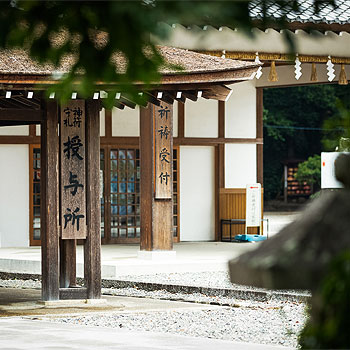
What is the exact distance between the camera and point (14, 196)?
56.3ft

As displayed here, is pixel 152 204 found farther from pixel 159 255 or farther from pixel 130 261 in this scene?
pixel 130 261

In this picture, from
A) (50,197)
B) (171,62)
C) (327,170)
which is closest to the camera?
(171,62)

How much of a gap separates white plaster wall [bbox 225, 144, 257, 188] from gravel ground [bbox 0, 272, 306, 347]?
770 cm

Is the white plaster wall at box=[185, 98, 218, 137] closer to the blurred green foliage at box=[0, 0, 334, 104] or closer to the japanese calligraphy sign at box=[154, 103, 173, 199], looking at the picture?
the japanese calligraphy sign at box=[154, 103, 173, 199]

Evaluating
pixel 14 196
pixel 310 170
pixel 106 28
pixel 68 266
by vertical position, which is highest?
pixel 310 170

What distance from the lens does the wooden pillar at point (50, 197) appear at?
31.1 feet

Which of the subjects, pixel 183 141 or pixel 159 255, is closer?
pixel 159 255

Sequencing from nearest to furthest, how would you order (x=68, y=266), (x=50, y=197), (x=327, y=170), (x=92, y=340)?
1. (x=92, y=340)
2. (x=50, y=197)
3. (x=68, y=266)
4. (x=327, y=170)

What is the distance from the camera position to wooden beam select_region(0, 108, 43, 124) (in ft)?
31.7

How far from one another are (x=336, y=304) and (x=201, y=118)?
16.4 meters

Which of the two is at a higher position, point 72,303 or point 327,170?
point 327,170

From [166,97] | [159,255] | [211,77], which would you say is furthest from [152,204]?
[211,77]

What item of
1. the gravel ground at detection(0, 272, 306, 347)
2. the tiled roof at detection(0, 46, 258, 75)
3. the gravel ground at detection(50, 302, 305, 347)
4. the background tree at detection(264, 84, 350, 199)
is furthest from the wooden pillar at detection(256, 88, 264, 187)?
the background tree at detection(264, 84, 350, 199)

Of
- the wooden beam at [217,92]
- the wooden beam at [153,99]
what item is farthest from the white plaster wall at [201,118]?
the wooden beam at [153,99]
